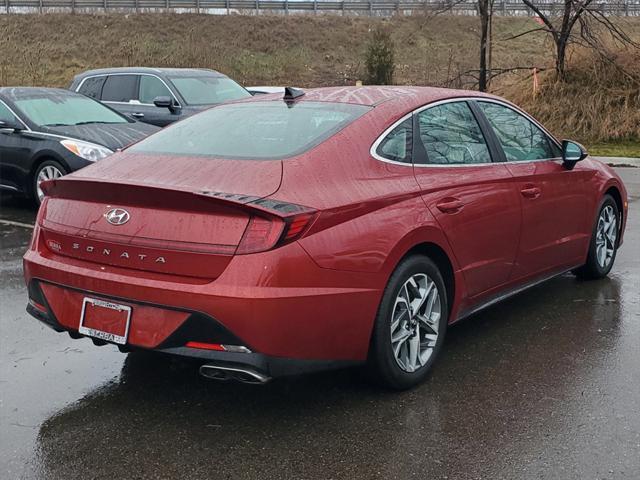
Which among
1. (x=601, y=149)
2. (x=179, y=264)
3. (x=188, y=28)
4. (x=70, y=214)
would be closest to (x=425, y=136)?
(x=179, y=264)

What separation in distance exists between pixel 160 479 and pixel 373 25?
52.3 meters

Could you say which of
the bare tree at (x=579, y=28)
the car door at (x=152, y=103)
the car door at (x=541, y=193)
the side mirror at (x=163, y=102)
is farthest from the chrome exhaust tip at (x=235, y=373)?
the bare tree at (x=579, y=28)

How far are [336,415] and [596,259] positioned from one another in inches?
127

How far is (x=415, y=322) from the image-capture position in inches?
154

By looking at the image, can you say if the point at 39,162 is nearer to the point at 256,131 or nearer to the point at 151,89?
the point at 151,89

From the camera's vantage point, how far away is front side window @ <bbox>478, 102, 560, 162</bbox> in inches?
192

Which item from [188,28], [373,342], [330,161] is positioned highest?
[188,28]

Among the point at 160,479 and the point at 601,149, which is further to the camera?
the point at 601,149

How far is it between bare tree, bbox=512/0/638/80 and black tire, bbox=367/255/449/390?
16.7 meters

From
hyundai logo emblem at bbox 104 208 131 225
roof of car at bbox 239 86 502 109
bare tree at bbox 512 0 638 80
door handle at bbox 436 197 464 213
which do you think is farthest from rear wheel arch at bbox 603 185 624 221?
bare tree at bbox 512 0 638 80

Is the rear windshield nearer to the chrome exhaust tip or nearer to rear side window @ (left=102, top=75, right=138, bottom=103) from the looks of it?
the chrome exhaust tip

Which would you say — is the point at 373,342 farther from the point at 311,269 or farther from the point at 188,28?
the point at 188,28

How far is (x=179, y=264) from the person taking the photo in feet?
10.8

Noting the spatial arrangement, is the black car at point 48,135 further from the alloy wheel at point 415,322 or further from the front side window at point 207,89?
the alloy wheel at point 415,322
